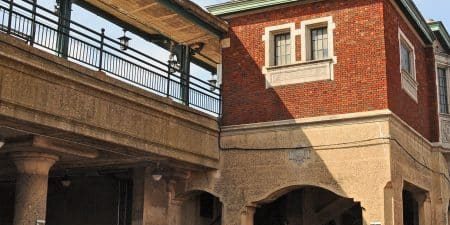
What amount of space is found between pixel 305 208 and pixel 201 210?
134 inches

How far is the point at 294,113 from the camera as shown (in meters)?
18.1

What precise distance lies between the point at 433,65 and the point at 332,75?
532cm

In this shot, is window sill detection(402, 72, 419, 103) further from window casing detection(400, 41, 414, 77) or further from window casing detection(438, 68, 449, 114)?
window casing detection(438, 68, 449, 114)

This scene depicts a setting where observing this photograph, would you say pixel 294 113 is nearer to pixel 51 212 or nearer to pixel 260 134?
pixel 260 134

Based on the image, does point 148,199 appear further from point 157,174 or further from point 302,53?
point 302,53

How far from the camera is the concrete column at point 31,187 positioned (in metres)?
14.0

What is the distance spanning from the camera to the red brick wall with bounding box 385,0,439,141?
58.2 feet

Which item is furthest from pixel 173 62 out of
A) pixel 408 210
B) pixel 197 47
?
pixel 408 210

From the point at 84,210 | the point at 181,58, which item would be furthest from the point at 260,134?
the point at 84,210

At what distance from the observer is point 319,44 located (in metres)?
18.5

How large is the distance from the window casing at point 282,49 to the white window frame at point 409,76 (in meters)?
3.19

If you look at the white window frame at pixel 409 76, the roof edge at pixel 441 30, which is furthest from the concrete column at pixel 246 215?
the roof edge at pixel 441 30

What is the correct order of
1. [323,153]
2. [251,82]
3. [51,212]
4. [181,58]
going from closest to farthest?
[323,153]
[251,82]
[181,58]
[51,212]

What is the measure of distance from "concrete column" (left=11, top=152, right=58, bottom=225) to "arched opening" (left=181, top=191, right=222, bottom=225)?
590 centimetres
